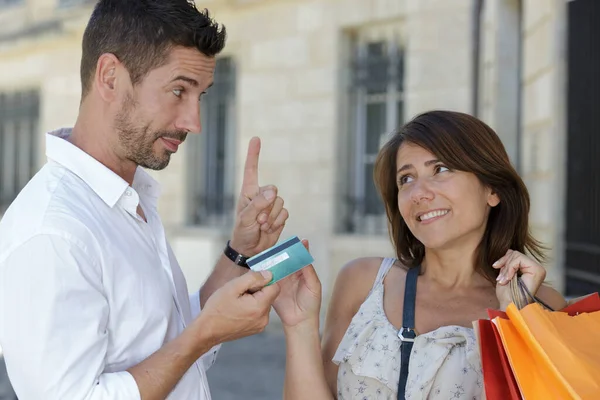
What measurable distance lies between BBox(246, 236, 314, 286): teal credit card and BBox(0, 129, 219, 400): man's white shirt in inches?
10.0

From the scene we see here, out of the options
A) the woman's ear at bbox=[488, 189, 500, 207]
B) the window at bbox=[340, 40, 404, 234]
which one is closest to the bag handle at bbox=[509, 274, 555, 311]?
the woman's ear at bbox=[488, 189, 500, 207]

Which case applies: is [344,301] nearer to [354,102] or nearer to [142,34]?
[142,34]

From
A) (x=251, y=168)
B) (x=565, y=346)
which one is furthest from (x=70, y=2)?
(x=565, y=346)

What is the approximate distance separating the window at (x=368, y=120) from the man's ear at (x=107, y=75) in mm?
6395

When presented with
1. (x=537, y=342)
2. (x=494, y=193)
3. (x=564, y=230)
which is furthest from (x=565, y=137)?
(x=537, y=342)

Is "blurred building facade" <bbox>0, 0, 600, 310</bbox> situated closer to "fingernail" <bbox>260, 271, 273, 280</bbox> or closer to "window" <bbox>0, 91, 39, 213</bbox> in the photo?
"window" <bbox>0, 91, 39, 213</bbox>

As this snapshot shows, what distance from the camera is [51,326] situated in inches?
62.6

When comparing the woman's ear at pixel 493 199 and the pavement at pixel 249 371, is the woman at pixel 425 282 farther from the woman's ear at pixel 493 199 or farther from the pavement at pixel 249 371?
the pavement at pixel 249 371

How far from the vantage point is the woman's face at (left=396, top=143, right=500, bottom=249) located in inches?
94.5

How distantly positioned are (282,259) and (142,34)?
670 millimetres

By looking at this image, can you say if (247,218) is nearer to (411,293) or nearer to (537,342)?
(411,293)

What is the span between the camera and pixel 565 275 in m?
5.16

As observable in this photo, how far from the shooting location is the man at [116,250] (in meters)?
1.61

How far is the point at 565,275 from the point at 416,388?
330 centimetres
